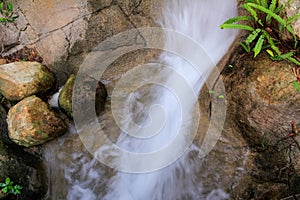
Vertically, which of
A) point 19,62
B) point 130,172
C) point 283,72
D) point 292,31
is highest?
point 19,62

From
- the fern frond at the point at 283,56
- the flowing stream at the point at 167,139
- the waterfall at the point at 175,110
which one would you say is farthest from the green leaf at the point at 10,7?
the fern frond at the point at 283,56

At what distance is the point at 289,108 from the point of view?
3146 mm

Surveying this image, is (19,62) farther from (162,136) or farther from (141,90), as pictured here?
(162,136)

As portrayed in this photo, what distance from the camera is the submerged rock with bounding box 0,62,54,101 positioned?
3850mm

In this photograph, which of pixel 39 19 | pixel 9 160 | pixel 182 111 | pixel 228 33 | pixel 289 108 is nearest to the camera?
pixel 289 108

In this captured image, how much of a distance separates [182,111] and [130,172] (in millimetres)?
1055

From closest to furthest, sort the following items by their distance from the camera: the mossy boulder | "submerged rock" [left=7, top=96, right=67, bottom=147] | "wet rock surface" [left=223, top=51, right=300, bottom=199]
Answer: "wet rock surface" [left=223, top=51, right=300, bottom=199]
the mossy boulder
"submerged rock" [left=7, top=96, right=67, bottom=147]

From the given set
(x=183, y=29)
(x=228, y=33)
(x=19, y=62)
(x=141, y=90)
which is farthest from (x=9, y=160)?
(x=228, y=33)

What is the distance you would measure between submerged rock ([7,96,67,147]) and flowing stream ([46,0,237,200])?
20 cm

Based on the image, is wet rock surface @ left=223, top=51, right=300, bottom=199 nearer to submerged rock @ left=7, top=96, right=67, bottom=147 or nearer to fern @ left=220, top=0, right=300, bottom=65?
fern @ left=220, top=0, right=300, bottom=65

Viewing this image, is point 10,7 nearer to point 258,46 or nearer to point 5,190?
point 5,190

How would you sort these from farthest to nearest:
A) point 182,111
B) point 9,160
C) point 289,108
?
point 182,111
point 9,160
point 289,108

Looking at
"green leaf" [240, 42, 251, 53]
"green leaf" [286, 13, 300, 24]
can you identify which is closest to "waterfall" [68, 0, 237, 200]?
"green leaf" [240, 42, 251, 53]

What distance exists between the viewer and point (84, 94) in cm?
369
